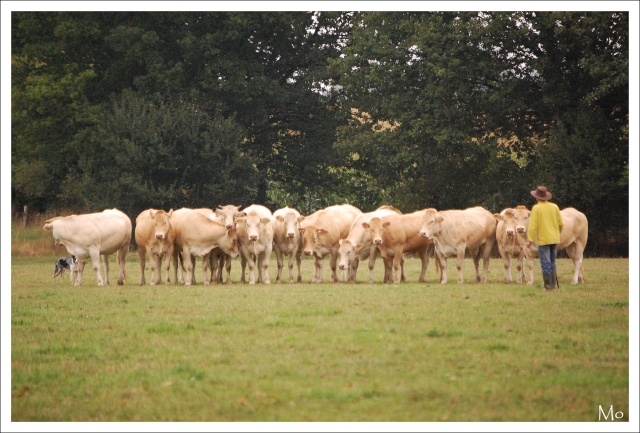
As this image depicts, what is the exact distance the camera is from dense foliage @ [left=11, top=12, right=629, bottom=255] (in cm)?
4172

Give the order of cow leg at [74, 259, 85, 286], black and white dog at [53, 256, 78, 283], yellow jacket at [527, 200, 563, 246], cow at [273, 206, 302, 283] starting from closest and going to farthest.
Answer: yellow jacket at [527, 200, 563, 246] → cow leg at [74, 259, 85, 286] → cow at [273, 206, 302, 283] → black and white dog at [53, 256, 78, 283]

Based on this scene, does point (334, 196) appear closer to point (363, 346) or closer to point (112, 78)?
point (112, 78)

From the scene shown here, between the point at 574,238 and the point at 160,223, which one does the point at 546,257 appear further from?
the point at 160,223

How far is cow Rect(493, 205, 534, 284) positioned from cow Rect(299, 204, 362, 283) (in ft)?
14.8

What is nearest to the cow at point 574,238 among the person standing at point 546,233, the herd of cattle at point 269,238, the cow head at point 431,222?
the herd of cattle at point 269,238

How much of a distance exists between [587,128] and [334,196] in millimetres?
19328

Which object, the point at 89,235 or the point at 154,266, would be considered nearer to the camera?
the point at 89,235

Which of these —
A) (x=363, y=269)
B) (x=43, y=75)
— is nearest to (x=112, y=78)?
(x=43, y=75)

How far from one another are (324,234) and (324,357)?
45.3ft

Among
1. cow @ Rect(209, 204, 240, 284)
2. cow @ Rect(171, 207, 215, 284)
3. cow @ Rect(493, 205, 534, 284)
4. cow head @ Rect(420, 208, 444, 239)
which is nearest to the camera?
cow @ Rect(493, 205, 534, 284)

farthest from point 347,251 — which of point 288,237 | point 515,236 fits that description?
point 515,236

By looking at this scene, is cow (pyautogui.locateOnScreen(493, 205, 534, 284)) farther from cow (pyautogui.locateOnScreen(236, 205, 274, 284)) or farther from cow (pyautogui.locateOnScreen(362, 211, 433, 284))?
cow (pyautogui.locateOnScreen(236, 205, 274, 284))

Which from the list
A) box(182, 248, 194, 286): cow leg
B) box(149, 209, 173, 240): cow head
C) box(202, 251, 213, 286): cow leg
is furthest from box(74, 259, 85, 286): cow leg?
box(202, 251, 213, 286): cow leg

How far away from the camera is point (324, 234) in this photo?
25484mm
